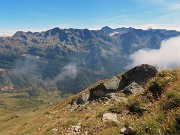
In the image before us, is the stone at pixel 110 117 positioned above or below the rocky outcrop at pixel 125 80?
above

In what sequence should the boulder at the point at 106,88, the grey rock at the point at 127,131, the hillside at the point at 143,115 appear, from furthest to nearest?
the boulder at the point at 106,88 < the grey rock at the point at 127,131 < the hillside at the point at 143,115

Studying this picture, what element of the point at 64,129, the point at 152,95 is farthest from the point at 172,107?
the point at 64,129

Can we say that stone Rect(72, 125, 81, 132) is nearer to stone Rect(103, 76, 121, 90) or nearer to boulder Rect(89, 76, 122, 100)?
boulder Rect(89, 76, 122, 100)

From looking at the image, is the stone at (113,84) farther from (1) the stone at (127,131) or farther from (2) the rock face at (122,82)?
(1) the stone at (127,131)

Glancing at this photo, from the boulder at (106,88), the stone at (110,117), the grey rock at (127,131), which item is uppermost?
the grey rock at (127,131)

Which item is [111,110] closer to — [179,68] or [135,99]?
[135,99]

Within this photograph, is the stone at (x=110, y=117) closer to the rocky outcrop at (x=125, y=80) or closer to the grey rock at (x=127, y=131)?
the grey rock at (x=127, y=131)

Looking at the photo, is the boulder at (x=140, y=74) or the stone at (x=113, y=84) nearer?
the boulder at (x=140, y=74)

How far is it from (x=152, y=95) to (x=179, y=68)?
180 inches

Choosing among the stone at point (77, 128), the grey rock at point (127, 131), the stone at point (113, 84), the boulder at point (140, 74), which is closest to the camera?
the grey rock at point (127, 131)

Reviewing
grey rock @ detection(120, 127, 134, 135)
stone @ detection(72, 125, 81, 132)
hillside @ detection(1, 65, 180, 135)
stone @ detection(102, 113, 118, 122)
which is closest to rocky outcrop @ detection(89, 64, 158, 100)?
hillside @ detection(1, 65, 180, 135)

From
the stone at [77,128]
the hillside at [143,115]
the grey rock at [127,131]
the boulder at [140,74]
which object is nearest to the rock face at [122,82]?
the boulder at [140,74]

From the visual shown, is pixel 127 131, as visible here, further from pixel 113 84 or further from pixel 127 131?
pixel 113 84

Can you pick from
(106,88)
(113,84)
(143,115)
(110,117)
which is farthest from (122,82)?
(143,115)
